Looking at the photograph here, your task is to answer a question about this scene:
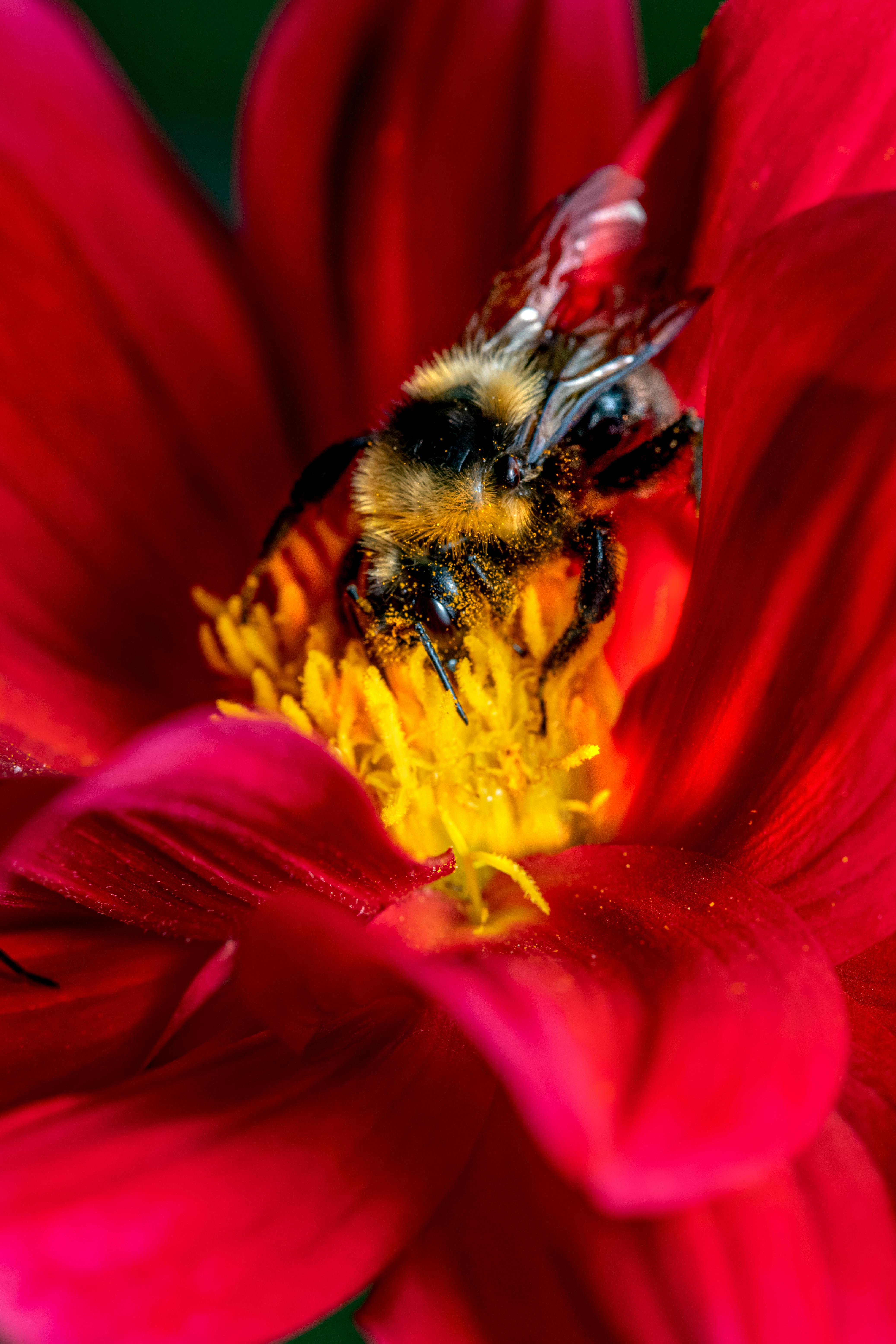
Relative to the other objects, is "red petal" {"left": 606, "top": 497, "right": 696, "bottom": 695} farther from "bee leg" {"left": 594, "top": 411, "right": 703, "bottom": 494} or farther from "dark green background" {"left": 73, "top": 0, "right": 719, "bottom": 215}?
"dark green background" {"left": 73, "top": 0, "right": 719, "bottom": 215}

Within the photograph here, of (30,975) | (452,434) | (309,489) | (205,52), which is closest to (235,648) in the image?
(309,489)

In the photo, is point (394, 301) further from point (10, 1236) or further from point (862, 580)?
point (10, 1236)

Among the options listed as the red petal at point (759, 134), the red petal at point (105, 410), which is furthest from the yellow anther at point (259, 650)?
the red petal at point (759, 134)

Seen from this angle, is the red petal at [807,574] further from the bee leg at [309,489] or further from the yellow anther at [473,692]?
the bee leg at [309,489]

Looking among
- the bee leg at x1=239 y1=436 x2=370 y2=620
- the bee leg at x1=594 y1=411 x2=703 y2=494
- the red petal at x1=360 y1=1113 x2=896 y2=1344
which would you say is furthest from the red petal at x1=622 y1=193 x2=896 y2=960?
the bee leg at x1=239 y1=436 x2=370 y2=620

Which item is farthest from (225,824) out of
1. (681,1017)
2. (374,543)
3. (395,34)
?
(395,34)

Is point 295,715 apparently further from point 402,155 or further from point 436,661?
point 402,155

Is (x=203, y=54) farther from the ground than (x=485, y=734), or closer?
farther from the ground
